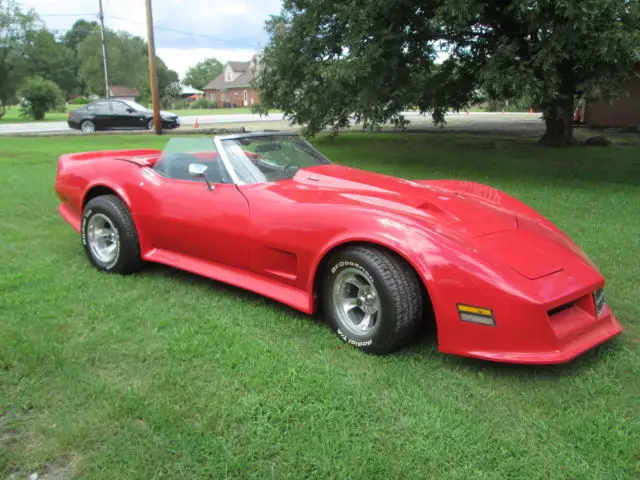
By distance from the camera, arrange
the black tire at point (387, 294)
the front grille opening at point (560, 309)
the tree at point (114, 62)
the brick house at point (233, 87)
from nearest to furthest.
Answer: the front grille opening at point (560, 309), the black tire at point (387, 294), the tree at point (114, 62), the brick house at point (233, 87)

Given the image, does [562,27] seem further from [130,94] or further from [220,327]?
[130,94]

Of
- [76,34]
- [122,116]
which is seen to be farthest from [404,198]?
[76,34]

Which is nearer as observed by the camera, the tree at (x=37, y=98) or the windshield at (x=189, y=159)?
the windshield at (x=189, y=159)

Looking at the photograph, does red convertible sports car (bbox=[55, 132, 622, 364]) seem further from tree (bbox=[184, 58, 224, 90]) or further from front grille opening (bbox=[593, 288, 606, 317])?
tree (bbox=[184, 58, 224, 90])

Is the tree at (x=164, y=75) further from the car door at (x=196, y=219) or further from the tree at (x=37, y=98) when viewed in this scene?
the car door at (x=196, y=219)

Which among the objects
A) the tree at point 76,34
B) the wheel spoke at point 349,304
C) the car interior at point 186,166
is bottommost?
the wheel spoke at point 349,304

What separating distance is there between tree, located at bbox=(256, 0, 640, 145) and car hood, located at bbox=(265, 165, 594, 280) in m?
4.98

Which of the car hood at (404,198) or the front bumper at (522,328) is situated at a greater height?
the car hood at (404,198)

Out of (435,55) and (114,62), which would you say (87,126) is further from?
(114,62)

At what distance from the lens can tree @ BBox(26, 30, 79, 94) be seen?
42094mm

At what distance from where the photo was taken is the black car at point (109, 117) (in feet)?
69.7

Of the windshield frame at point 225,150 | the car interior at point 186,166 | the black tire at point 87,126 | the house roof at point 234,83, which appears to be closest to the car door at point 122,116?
the black tire at point 87,126

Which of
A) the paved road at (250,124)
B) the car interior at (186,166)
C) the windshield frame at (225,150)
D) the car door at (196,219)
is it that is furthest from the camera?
the paved road at (250,124)

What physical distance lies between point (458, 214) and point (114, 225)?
107 inches
